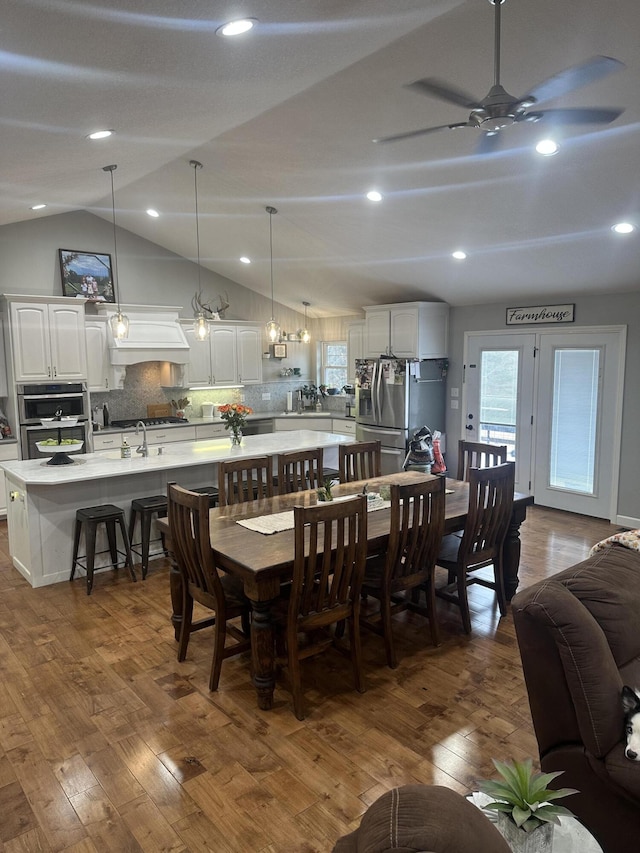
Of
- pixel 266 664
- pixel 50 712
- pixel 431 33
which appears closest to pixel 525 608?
pixel 266 664

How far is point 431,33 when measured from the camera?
9.25ft

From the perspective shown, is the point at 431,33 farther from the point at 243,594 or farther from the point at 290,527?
the point at 243,594

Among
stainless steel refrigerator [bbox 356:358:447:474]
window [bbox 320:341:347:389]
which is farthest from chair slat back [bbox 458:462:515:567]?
window [bbox 320:341:347:389]

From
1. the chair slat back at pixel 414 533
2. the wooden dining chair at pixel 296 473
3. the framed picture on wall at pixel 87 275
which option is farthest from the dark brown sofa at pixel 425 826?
the framed picture on wall at pixel 87 275

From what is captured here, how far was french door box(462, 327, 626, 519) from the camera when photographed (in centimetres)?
592

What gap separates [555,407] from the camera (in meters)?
6.37

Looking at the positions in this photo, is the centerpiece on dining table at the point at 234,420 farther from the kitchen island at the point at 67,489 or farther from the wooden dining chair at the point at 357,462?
the wooden dining chair at the point at 357,462

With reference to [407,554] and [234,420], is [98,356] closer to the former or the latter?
[234,420]

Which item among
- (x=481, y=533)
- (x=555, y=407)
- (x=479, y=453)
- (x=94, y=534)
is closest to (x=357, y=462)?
(x=479, y=453)

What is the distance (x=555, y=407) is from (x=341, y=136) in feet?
12.6

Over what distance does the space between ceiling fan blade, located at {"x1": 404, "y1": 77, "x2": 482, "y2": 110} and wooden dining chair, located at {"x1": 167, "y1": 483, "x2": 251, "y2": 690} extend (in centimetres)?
203

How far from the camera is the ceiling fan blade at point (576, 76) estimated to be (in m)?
2.07

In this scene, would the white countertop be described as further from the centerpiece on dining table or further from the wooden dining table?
the wooden dining table

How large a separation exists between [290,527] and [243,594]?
1.47 ft
